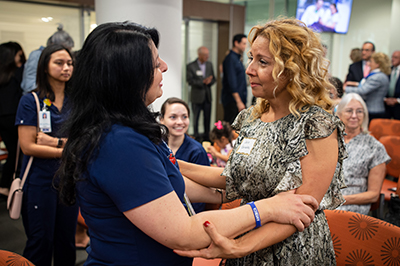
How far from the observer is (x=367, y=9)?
818 cm

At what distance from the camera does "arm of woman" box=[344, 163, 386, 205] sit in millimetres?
2518

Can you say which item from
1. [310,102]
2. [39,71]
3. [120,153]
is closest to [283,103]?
[310,102]

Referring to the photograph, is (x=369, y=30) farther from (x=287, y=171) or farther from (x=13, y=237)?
(x=13, y=237)

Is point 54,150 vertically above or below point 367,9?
below

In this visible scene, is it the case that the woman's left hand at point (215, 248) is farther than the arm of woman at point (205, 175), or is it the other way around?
the arm of woman at point (205, 175)

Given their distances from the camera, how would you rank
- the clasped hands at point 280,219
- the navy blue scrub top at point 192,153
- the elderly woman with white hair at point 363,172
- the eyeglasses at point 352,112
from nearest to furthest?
the clasped hands at point 280,219, the navy blue scrub top at point 192,153, the elderly woman with white hair at point 363,172, the eyeglasses at point 352,112

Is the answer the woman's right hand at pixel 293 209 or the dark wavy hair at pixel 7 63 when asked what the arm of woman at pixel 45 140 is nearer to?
the woman's right hand at pixel 293 209

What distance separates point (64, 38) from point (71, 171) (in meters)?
2.99

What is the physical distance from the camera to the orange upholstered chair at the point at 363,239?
4.73 feet

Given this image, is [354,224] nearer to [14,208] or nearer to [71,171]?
[71,171]

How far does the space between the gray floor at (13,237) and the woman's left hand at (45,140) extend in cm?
120

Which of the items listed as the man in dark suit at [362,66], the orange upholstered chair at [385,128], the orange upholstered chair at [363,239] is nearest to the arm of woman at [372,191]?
the orange upholstered chair at [363,239]

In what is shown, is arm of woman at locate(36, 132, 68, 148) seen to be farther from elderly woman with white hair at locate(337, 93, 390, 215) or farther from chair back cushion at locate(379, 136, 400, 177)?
chair back cushion at locate(379, 136, 400, 177)

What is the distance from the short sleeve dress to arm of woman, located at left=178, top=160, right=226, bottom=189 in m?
0.13
